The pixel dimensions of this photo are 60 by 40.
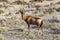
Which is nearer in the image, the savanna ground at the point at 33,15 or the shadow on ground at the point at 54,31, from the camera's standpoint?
the savanna ground at the point at 33,15

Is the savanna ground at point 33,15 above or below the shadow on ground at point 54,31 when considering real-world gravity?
above

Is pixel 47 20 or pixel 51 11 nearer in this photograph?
pixel 47 20

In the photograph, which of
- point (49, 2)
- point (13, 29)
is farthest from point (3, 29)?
point (49, 2)

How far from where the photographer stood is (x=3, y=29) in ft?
49.0

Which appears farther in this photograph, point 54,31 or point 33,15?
point 33,15

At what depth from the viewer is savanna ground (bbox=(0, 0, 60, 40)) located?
13.8m

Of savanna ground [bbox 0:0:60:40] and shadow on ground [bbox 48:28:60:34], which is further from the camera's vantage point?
shadow on ground [bbox 48:28:60:34]

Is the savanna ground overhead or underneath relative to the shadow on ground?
overhead

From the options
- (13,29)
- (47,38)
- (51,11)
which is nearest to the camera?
(47,38)

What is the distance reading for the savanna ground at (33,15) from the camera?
1384 centimetres

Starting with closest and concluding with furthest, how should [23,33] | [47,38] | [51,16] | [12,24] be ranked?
[47,38], [23,33], [12,24], [51,16]

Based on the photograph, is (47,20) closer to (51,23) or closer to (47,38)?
(51,23)

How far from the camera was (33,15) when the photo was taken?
1848cm

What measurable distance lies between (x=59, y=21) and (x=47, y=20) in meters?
0.78
